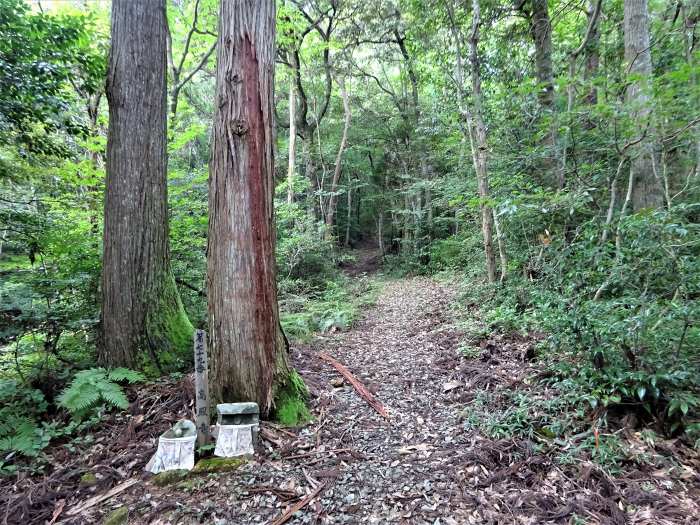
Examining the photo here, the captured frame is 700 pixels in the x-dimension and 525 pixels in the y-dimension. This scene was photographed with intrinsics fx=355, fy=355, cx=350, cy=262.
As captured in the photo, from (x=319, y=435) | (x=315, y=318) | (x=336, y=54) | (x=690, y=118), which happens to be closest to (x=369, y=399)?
(x=319, y=435)

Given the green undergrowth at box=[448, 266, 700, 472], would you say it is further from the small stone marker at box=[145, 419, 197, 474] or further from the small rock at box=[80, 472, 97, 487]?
the small rock at box=[80, 472, 97, 487]

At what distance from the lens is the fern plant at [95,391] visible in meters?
3.33

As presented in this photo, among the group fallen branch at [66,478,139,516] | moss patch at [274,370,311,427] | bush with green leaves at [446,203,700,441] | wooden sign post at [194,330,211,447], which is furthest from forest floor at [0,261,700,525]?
bush with green leaves at [446,203,700,441]

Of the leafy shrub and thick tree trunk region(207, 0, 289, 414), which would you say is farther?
thick tree trunk region(207, 0, 289, 414)

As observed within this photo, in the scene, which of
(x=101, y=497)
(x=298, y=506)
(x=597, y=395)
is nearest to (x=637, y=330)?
(x=597, y=395)

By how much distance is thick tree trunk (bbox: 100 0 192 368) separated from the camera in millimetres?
4051

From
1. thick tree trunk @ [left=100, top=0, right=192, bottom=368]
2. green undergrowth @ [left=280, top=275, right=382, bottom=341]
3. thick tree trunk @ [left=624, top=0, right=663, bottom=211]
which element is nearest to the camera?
thick tree trunk @ [left=100, top=0, right=192, bottom=368]

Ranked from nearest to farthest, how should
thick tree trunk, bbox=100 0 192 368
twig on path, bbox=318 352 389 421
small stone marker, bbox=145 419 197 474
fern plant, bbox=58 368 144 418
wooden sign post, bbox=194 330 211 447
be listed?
small stone marker, bbox=145 419 197 474, wooden sign post, bbox=194 330 211 447, fern plant, bbox=58 368 144 418, twig on path, bbox=318 352 389 421, thick tree trunk, bbox=100 0 192 368

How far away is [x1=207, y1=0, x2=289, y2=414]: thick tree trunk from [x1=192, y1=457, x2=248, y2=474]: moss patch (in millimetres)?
527

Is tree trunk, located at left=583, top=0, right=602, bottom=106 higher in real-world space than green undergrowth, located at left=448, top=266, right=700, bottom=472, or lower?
higher

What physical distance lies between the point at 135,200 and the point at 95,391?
2100 millimetres

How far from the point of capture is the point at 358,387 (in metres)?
4.28

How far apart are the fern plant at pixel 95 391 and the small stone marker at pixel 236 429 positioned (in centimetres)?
124

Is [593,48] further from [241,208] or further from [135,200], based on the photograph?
[135,200]
